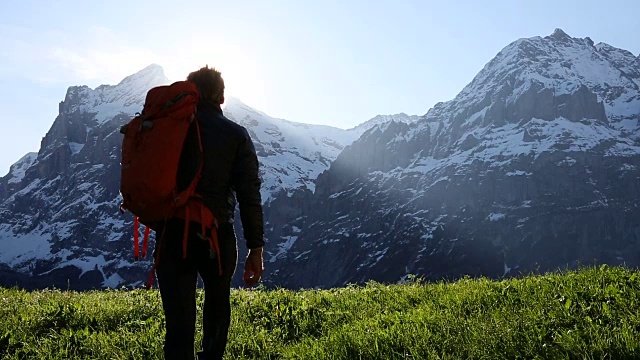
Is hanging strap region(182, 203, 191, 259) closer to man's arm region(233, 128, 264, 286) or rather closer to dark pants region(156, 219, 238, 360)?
dark pants region(156, 219, 238, 360)

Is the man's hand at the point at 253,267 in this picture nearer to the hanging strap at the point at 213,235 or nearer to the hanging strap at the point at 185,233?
the hanging strap at the point at 213,235

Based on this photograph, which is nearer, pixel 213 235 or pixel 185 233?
pixel 185 233

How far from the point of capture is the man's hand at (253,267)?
5594mm

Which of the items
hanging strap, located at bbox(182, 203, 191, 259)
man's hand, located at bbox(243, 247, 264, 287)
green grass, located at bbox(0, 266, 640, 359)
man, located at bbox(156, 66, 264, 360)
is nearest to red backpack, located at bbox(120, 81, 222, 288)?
hanging strap, located at bbox(182, 203, 191, 259)

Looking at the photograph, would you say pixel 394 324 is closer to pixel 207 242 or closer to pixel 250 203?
pixel 250 203

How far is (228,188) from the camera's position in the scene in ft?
18.7

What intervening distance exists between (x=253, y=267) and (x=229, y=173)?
1054 millimetres

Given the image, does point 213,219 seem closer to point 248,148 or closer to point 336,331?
point 248,148

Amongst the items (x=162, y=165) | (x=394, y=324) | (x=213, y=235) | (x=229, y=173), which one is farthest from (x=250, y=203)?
(x=394, y=324)

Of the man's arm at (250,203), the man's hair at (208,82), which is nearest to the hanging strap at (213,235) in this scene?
the man's arm at (250,203)

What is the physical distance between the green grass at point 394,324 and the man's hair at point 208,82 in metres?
3.42

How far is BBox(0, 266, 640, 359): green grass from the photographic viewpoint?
18.8 feet

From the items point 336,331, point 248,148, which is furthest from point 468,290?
point 248,148

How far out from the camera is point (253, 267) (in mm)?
5672
